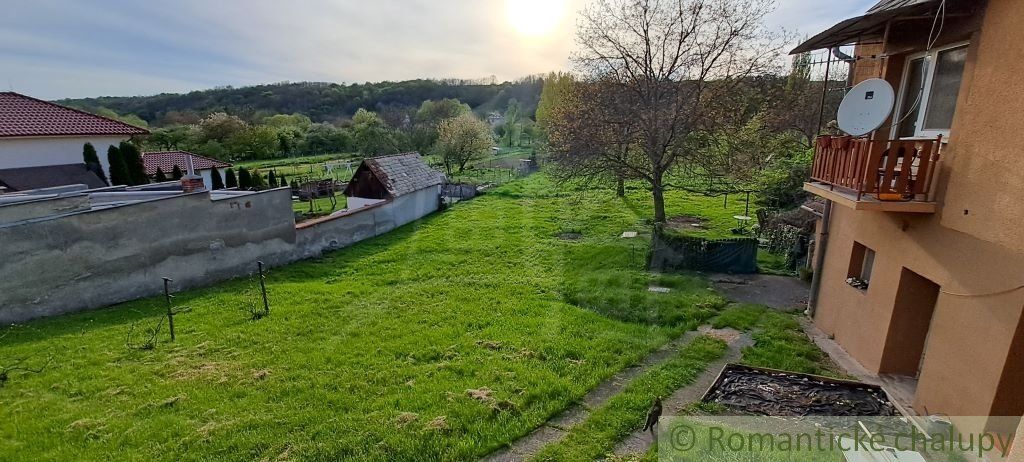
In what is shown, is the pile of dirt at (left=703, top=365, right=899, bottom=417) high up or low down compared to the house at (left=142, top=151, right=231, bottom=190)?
down

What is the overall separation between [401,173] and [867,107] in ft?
62.9

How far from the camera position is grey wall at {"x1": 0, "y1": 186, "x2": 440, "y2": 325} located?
9.51m

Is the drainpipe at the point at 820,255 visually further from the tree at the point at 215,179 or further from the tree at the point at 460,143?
the tree at the point at 215,179

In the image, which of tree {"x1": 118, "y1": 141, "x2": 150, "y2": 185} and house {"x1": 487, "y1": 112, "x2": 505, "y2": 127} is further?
house {"x1": 487, "y1": 112, "x2": 505, "y2": 127}

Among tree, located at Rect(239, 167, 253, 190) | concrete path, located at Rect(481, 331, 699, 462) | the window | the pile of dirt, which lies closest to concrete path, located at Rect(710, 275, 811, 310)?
the window

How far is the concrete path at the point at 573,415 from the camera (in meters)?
5.21

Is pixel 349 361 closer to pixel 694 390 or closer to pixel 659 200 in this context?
pixel 694 390

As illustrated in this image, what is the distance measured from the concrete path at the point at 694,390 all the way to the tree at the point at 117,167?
90.0 ft

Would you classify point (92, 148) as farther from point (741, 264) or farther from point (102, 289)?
point (741, 264)

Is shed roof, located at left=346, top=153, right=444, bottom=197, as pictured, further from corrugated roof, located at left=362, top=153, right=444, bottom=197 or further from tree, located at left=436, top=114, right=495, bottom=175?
tree, located at left=436, top=114, right=495, bottom=175

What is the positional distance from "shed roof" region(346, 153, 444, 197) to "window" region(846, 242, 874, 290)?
55.2 feet

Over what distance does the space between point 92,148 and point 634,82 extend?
26.7m

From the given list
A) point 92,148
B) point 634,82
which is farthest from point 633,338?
point 92,148

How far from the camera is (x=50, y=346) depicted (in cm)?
820
